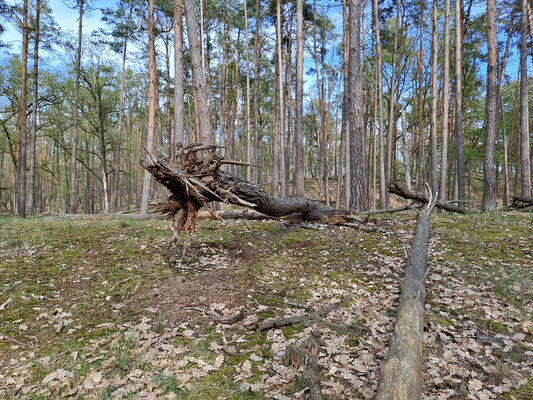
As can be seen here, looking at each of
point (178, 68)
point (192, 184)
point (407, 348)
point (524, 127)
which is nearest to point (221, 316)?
point (192, 184)

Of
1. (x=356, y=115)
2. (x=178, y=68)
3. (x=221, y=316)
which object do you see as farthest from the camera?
(x=178, y=68)

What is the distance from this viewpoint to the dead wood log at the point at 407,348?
6.77ft

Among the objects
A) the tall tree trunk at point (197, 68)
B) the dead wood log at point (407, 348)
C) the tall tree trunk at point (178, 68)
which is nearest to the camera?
the dead wood log at point (407, 348)

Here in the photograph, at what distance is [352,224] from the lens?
7.12m

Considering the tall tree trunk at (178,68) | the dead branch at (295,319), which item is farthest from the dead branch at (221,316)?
the tall tree trunk at (178,68)

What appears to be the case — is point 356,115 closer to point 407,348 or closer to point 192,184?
point 192,184

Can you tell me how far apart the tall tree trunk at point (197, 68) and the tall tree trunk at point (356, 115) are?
4671 millimetres

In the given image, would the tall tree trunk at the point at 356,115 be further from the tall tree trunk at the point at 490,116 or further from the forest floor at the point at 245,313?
the tall tree trunk at the point at 490,116

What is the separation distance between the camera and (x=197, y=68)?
27.5 ft

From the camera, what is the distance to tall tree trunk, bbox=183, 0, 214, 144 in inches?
322

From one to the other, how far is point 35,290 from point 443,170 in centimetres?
1407

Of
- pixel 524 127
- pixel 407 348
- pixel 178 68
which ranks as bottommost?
pixel 407 348

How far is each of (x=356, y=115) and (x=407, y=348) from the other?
744cm

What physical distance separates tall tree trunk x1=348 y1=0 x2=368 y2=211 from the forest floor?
2.48m
